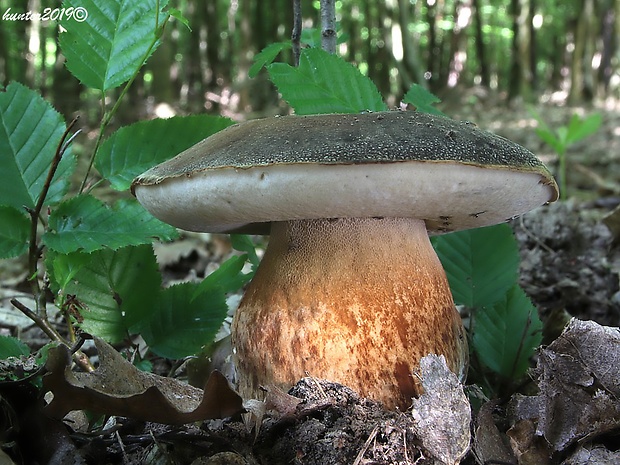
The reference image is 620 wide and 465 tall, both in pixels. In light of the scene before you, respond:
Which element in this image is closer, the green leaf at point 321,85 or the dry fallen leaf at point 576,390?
the dry fallen leaf at point 576,390

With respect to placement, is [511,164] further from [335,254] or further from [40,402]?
[40,402]

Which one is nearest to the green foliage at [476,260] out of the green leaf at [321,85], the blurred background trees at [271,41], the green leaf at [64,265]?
the green leaf at [321,85]

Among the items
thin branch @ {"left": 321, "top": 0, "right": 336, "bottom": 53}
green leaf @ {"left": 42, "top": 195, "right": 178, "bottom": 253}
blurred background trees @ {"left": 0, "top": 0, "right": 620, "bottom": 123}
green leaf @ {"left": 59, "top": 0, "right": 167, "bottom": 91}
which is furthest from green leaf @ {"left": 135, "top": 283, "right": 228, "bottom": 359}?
blurred background trees @ {"left": 0, "top": 0, "right": 620, "bottom": 123}

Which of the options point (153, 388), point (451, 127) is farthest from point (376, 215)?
point (153, 388)

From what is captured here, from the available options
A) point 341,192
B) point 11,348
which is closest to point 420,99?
point 341,192

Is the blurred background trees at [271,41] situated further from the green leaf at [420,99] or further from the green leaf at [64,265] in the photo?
the green leaf at [64,265]

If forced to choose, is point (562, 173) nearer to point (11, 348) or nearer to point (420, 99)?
point (420, 99)

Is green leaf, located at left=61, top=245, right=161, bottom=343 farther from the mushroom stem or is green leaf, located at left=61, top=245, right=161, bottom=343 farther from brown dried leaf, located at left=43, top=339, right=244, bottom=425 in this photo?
brown dried leaf, located at left=43, top=339, right=244, bottom=425
